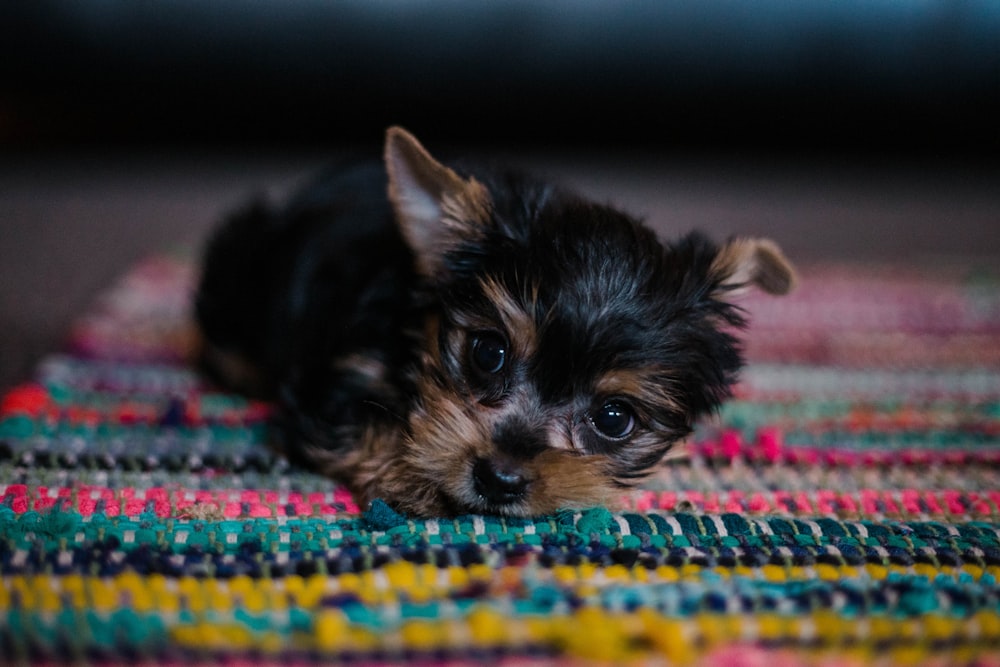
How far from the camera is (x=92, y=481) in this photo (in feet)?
6.74

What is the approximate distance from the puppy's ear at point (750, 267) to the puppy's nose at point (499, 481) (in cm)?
69

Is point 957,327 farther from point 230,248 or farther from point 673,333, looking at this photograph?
point 230,248

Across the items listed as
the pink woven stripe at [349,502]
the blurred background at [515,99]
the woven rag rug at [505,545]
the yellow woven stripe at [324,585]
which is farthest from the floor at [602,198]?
the yellow woven stripe at [324,585]

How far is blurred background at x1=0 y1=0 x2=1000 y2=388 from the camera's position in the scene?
16.2ft

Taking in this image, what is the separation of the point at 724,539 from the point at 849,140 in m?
4.48

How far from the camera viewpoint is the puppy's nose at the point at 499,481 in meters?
1.89

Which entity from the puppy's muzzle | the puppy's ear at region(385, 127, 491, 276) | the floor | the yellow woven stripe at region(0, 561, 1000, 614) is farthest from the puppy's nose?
the floor

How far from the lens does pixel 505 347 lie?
2062 mm

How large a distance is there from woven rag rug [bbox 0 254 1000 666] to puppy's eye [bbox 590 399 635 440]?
0.54 feet

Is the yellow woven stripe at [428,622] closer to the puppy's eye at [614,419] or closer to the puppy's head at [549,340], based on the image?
the puppy's head at [549,340]

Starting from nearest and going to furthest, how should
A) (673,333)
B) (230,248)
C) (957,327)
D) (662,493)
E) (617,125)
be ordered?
(673,333)
(662,493)
(230,248)
(957,327)
(617,125)

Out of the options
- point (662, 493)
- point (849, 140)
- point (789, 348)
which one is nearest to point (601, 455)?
point (662, 493)

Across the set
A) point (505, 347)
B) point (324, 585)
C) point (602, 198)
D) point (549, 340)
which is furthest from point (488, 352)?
point (602, 198)

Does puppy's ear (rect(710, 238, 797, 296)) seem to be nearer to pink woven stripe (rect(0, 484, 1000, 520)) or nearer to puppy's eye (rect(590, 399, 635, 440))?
puppy's eye (rect(590, 399, 635, 440))
